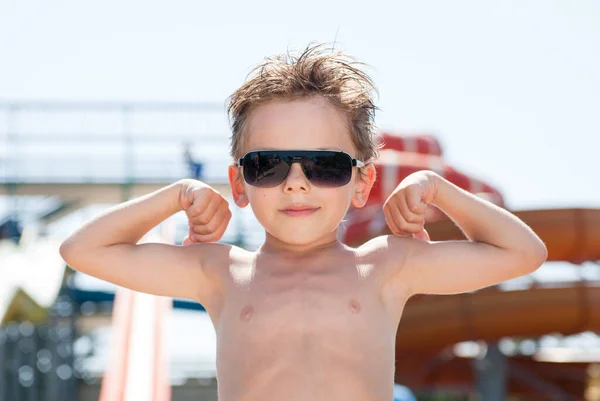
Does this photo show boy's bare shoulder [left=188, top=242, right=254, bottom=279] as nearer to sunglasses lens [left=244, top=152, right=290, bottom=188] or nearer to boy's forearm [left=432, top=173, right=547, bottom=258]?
sunglasses lens [left=244, top=152, right=290, bottom=188]

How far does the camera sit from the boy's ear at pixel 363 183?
8.54ft

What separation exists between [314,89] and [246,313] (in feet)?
1.95

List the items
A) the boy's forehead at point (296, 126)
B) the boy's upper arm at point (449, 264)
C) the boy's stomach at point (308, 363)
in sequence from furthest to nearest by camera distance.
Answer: the boy's upper arm at point (449, 264) → the boy's forehead at point (296, 126) → the boy's stomach at point (308, 363)

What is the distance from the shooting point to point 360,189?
2615 millimetres

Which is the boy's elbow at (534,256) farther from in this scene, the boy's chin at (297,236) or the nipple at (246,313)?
the nipple at (246,313)

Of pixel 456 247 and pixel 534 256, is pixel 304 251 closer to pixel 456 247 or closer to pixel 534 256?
pixel 456 247

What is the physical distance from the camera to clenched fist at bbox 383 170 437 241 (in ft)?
8.30

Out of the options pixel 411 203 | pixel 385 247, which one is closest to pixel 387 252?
pixel 385 247

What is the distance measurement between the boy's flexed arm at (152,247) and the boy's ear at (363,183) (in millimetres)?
→ 353

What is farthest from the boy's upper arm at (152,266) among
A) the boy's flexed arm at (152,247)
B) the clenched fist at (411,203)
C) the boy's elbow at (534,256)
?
the boy's elbow at (534,256)

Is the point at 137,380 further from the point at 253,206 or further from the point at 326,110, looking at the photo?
the point at 326,110

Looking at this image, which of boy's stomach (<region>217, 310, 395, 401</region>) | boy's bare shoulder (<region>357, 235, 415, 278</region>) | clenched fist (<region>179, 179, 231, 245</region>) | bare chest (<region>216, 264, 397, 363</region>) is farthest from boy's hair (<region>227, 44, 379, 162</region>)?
boy's stomach (<region>217, 310, 395, 401</region>)

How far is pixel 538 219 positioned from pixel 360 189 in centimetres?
743

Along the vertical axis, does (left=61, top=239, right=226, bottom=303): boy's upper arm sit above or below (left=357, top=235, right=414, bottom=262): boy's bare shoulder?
below
